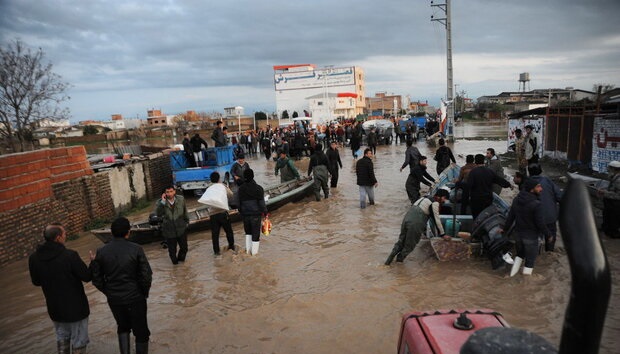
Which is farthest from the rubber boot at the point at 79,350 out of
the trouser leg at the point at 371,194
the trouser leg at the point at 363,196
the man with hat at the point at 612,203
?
the man with hat at the point at 612,203

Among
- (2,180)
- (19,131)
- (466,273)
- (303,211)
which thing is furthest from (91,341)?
(19,131)

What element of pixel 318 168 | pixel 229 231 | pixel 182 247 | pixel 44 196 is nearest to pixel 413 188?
pixel 318 168

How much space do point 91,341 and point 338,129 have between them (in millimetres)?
23632

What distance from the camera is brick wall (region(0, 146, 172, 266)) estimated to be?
8.35m

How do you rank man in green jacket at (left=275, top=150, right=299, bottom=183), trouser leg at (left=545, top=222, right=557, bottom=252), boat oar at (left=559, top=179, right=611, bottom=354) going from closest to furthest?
boat oar at (left=559, top=179, right=611, bottom=354) → trouser leg at (left=545, top=222, right=557, bottom=252) → man in green jacket at (left=275, top=150, right=299, bottom=183)

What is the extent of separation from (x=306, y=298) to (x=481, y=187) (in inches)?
146

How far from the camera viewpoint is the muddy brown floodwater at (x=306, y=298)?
5047mm

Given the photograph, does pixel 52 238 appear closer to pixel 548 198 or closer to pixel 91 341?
pixel 91 341

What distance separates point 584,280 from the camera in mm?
1260

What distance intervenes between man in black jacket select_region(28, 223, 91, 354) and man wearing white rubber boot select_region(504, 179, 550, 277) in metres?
5.58

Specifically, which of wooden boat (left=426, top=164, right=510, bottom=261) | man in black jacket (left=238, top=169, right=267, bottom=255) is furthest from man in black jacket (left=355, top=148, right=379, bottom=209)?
man in black jacket (left=238, top=169, right=267, bottom=255)

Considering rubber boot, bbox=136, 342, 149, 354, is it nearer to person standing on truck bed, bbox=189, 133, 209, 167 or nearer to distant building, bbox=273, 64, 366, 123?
person standing on truck bed, bbox=189, 133, 209, 167

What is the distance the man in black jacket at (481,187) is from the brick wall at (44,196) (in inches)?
354

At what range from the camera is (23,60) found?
1767 cm
